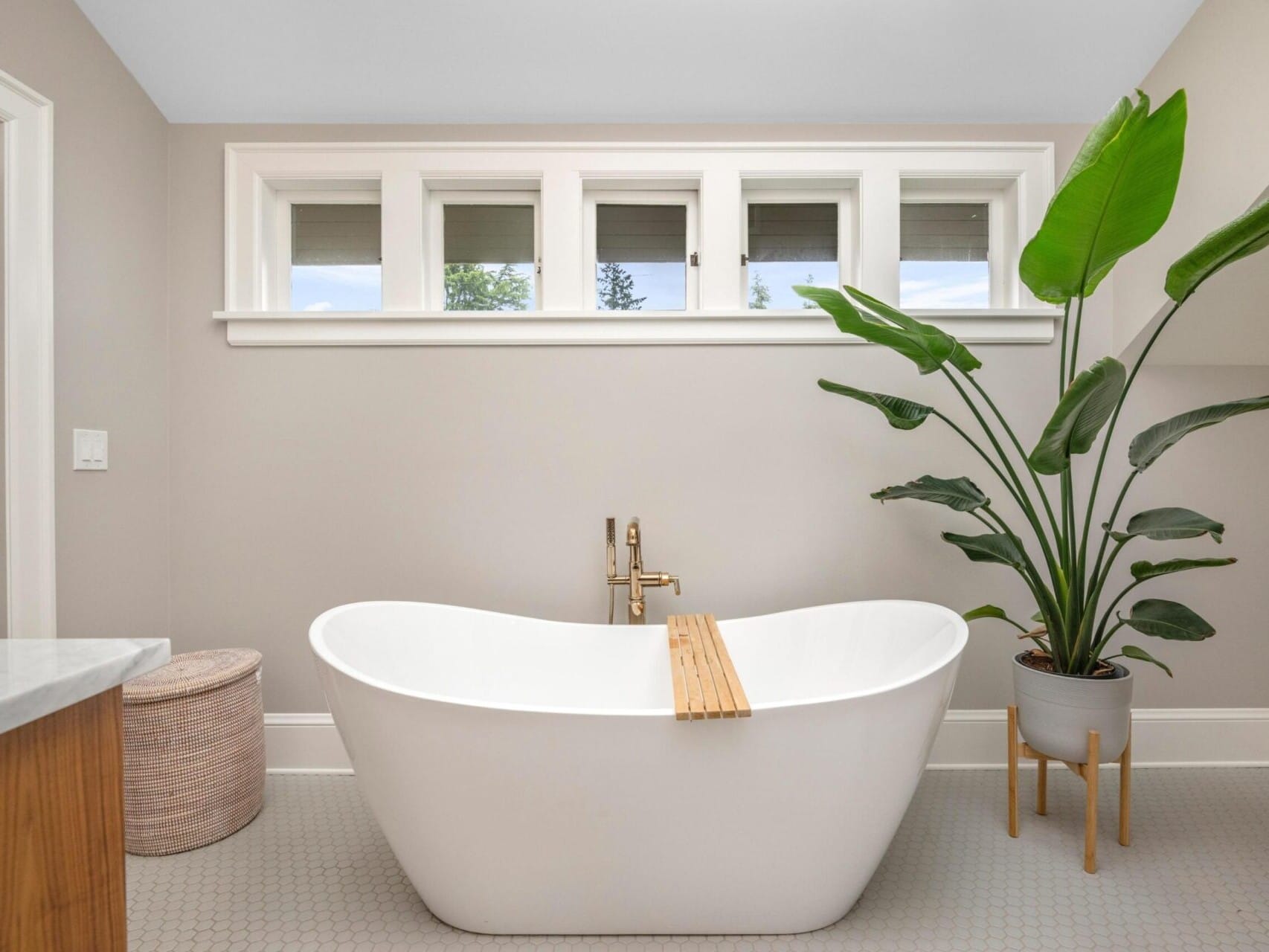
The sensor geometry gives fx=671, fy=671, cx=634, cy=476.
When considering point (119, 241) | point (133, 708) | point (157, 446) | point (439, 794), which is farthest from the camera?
point (157, 446)

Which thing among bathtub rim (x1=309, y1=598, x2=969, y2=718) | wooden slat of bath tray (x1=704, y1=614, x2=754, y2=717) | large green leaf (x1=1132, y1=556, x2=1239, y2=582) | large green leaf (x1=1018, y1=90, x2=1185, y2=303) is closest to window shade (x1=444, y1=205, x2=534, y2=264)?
bathtub rim (x1=309, y1=598, x2=969, y2=718)

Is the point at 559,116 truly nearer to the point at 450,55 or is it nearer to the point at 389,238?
the point at 450,55

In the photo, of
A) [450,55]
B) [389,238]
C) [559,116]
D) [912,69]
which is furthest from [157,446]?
[912,69]

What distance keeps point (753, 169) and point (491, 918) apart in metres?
2.24

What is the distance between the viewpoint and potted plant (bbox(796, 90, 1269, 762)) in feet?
4.64

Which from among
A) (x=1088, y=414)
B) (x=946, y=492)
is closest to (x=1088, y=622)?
(x=946, y=492)

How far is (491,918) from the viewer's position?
147 cm

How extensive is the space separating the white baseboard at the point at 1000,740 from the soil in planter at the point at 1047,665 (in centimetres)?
46

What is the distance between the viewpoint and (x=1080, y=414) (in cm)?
152

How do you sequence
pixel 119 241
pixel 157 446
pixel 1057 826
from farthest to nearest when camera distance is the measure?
pixel 157 446, pixel 119 241, pixel 1057 826

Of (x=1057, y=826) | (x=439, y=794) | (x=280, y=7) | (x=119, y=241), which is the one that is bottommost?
(x=1057, y=826)

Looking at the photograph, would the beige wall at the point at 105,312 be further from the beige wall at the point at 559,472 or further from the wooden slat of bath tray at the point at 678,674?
the wooden slat of bath tray at the point at 678,674

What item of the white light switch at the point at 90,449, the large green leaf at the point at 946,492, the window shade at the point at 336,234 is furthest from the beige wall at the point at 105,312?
the large green leaf at the point at 946,492

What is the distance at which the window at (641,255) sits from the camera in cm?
237
